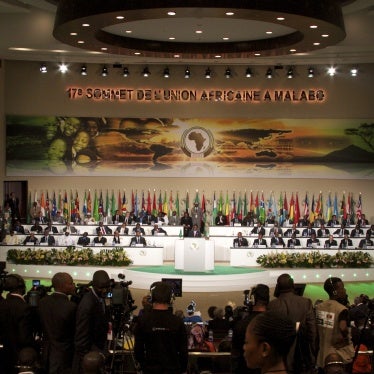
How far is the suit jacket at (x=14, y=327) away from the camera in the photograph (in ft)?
22.4

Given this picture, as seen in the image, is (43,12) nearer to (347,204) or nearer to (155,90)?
(155,90)

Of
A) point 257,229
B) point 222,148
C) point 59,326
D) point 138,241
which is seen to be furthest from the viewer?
point 222,148

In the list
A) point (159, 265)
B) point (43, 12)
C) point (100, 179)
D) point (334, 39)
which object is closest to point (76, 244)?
point (159, 265)

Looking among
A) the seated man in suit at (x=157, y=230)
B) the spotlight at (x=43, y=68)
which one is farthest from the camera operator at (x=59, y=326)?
the spotlight at (x=43, y=68)

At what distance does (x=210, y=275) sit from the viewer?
63.3 ft

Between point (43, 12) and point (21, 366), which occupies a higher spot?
point (43, 12)

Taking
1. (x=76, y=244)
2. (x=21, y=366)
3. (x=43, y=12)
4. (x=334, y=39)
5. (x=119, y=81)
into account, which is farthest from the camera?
(x=119, y=81)

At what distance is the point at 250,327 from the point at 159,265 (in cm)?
1797

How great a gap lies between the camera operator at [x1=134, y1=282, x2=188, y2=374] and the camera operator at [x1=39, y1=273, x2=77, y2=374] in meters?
1.04

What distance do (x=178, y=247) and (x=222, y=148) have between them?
22.6ft

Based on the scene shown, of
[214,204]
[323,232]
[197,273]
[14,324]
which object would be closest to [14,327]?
[14,324]

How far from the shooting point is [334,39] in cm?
1627

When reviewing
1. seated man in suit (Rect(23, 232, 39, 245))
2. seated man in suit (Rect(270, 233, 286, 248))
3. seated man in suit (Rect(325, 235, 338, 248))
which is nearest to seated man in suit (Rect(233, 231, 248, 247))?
seated man in suit (Rect(270, 233, 286, 248))

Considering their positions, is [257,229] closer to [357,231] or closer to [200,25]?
[357,231]
